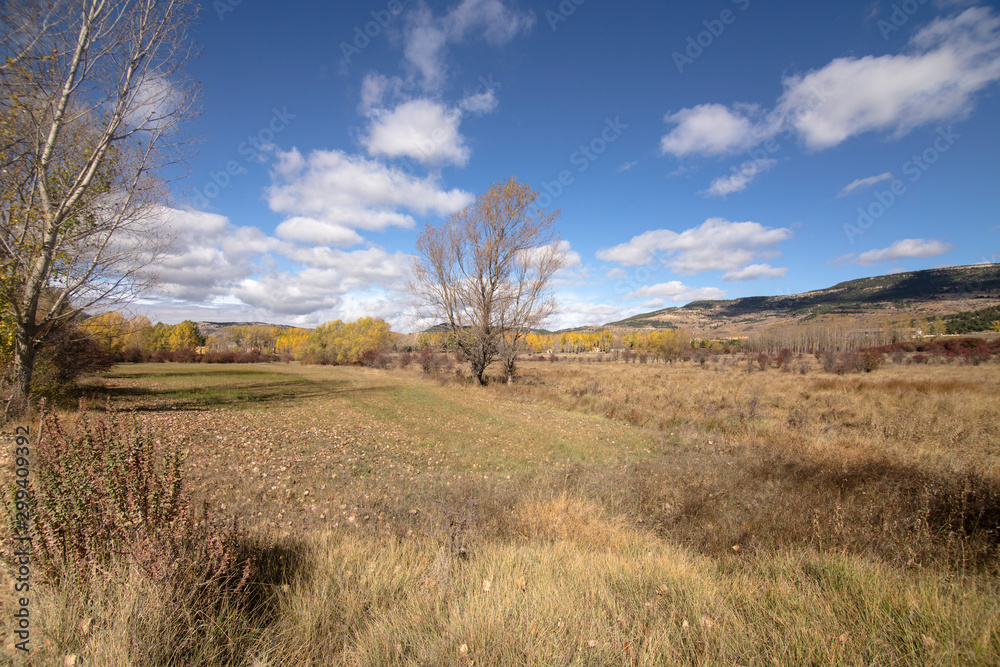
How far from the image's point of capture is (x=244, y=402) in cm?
1738

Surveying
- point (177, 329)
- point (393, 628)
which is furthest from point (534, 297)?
point (177, 329)

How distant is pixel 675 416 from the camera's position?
1670 centimetres

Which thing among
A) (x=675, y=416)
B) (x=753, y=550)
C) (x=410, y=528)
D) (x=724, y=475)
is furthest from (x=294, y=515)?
(x=675, y=416)

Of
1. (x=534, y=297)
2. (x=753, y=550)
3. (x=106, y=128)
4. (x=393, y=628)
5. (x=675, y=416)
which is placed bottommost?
(x=675, y=416)

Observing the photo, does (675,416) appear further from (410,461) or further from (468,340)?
(468,340)

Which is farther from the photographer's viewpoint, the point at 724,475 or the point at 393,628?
the point at 724,475

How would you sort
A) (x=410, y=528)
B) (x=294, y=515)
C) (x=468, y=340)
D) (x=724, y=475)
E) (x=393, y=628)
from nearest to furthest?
(x=393, y=628)
(x=410, y=528)
(x=294, y=515)
(x=724, y=475)
(x=468, y=340)

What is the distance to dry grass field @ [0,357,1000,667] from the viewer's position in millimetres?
2492

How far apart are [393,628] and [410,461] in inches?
286

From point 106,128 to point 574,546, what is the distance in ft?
45.4

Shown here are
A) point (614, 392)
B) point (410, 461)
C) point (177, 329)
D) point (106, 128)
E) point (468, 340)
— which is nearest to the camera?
point (106, 128)

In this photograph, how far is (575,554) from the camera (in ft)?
13.6

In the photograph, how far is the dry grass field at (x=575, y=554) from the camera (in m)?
2.49

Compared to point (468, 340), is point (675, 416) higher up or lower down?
lower down
